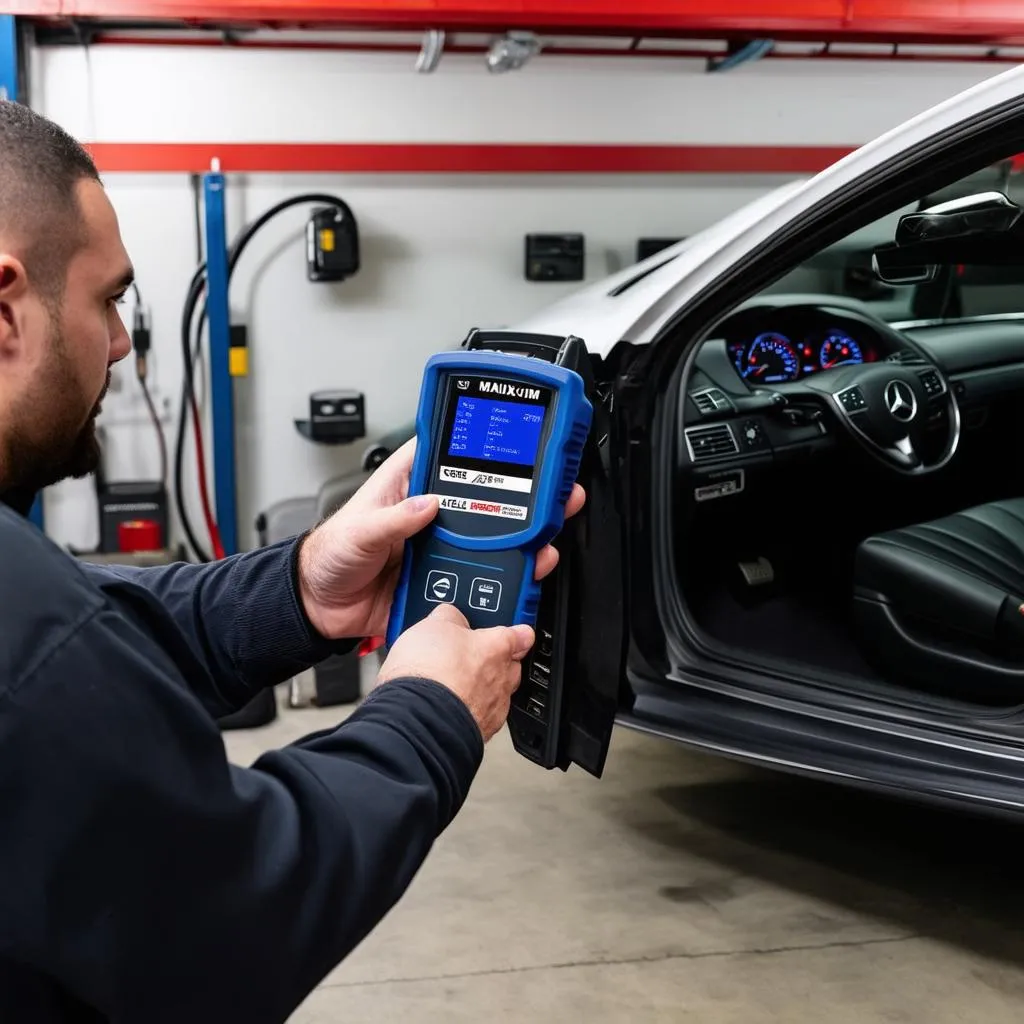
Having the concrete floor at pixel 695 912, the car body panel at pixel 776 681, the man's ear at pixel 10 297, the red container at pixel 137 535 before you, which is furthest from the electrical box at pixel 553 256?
the man's ear at pixel 10 297

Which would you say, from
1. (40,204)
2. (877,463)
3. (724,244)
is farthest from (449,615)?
(877,463)

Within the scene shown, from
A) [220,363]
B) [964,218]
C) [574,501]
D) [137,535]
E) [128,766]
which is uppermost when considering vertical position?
[964,218]

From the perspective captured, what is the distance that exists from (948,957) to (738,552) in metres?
1.17

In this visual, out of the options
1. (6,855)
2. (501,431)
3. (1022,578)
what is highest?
(501,431)

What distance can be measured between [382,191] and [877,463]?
7.29 ft

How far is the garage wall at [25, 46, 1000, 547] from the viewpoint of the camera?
423 cm

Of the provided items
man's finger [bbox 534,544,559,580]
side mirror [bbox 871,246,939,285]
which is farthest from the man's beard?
side mirror [bbox 871,246,939,285]

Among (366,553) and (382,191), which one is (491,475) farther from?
(382,191)

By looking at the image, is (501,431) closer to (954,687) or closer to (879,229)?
(954,687)

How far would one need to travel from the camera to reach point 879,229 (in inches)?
128

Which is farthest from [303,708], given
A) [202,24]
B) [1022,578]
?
[202,24]

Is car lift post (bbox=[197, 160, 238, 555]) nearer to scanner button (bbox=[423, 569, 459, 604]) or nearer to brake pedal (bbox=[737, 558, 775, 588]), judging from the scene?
brake pedal (bbox=[737, 558, 775, 588])

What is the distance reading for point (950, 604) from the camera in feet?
7.66

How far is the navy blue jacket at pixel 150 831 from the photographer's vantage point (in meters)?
0.75
